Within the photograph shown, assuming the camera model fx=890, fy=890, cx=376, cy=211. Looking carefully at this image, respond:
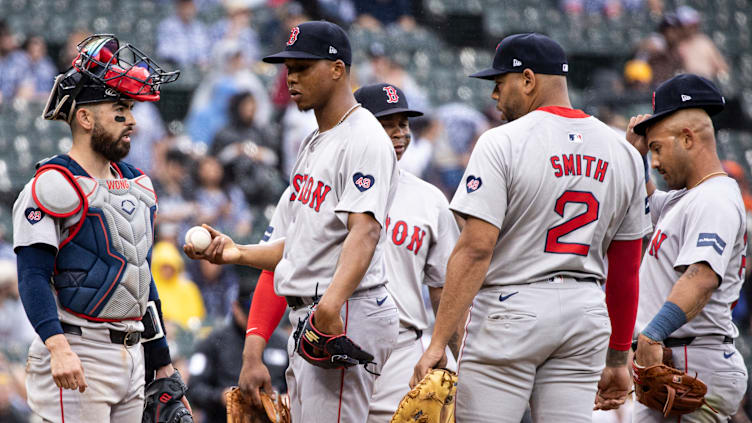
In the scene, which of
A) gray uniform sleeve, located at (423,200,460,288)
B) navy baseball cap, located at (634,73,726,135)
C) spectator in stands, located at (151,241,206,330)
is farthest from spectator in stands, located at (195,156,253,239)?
navy baseball cap, located at (634,73,726,135)

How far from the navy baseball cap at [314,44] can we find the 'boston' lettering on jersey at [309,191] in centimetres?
43

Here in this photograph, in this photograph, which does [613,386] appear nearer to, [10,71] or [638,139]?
[638,139]

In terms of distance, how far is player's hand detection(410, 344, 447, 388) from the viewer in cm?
290

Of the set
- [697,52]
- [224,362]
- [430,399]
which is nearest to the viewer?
[430,399]

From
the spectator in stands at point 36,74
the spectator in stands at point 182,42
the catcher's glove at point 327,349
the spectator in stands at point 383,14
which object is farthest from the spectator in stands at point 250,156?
the catcher's glove at point 327,349

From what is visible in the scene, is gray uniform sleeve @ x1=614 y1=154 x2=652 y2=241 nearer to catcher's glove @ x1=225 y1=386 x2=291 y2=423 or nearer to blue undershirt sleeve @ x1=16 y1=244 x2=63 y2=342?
catcher's glove @ x1=225 y1=386 x2=291 y2=423

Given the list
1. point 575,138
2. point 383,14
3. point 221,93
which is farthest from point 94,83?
point 383,14

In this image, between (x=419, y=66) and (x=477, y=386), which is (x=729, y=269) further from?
(x=419, y=66)

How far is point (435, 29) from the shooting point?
11812 millimetres

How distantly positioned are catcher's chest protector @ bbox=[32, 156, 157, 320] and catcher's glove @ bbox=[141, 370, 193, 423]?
1.04 feet

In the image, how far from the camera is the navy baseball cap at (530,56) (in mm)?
3201

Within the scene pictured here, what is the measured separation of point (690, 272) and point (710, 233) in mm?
191

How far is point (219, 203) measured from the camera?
923cm

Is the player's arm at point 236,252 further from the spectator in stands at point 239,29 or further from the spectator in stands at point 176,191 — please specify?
the spectator in stands at point 239,29
